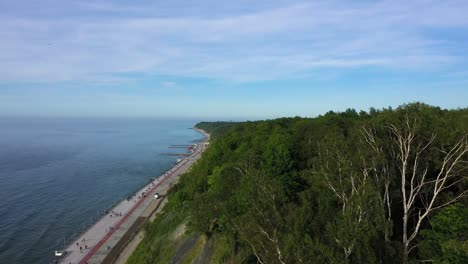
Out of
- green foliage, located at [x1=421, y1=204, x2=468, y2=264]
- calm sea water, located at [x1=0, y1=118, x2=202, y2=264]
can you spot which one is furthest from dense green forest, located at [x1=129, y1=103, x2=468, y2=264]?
calm sea water, located at [x1=0, y1=118, x2=202, y2=264]

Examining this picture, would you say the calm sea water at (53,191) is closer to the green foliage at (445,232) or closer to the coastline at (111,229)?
the coastline at (111,229)

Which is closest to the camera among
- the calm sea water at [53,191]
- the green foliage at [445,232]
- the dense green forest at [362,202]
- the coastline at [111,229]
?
the dense green forest at [362,202]

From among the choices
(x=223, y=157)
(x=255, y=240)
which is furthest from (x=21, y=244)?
(x=255, y=240)

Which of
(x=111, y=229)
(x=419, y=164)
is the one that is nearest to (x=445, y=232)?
(x=419, y=164)

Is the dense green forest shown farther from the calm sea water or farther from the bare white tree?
the calm sea water

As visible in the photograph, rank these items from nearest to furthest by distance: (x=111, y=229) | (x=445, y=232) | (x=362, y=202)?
(x=362, y=202)
(x=445, y=232)
(x=111, y=229)

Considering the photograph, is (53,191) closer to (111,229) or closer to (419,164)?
(111,229)

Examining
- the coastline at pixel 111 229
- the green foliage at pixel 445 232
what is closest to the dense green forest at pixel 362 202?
the green foliage at pixel 445 232

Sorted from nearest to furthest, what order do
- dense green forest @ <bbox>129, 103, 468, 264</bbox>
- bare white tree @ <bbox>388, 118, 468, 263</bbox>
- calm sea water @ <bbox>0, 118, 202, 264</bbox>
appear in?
dense green forest @ <bbox>129, 103, 468, 264</bbox>
bare white tree @ <bbox>388, 118, 468, 263</bbox>
calm sea water @ <bbox>0, 118, 202, 264</bbox>
